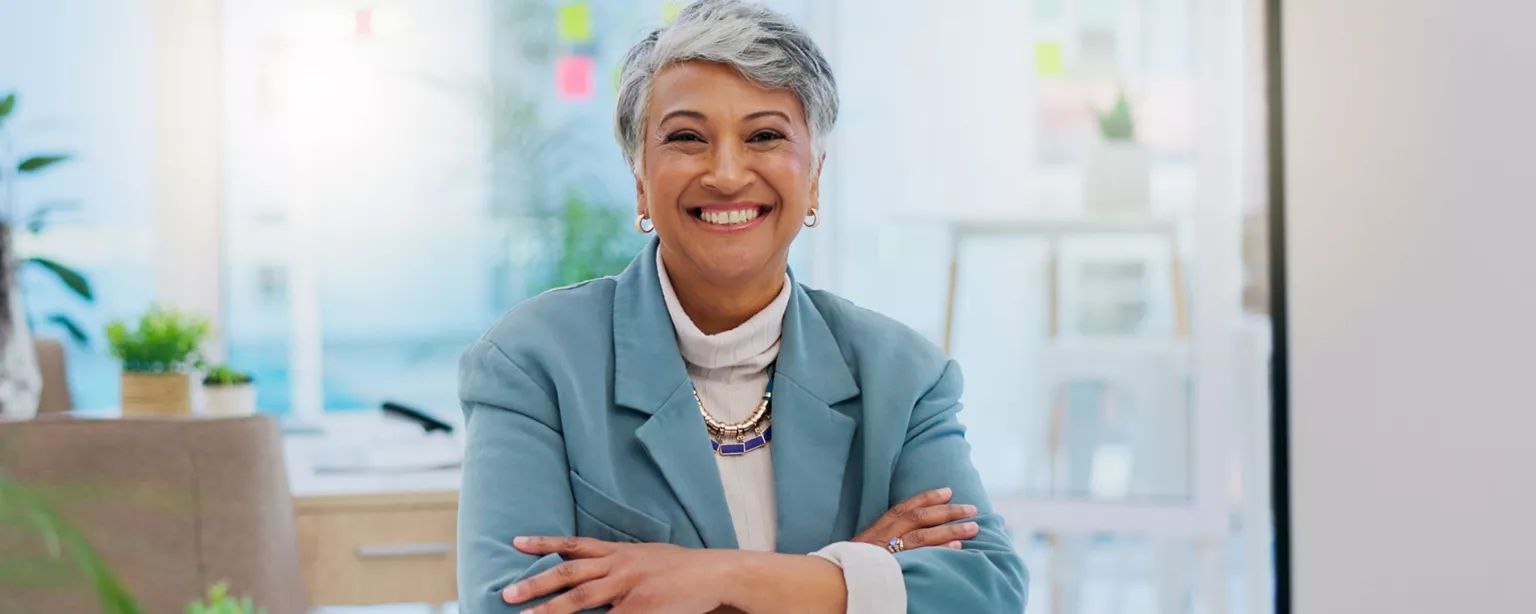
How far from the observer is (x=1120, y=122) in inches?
133

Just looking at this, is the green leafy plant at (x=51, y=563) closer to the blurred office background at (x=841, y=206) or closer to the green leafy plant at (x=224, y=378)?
the green leafy plant at (x=224, y=378)

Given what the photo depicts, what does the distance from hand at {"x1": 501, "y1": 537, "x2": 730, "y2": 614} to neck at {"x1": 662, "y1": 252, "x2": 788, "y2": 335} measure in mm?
313

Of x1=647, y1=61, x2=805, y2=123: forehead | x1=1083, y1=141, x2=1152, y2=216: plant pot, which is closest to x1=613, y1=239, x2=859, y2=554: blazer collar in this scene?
x1=647, y1=61, x2=805, y2=123: forehead

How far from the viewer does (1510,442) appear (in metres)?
2.50

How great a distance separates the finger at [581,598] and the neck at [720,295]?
0.34m

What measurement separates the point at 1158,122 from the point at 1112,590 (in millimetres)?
1329

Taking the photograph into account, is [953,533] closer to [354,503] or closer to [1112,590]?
[354,503]

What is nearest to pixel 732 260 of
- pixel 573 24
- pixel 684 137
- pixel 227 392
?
pixel 684 137

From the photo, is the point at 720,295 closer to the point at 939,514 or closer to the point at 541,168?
the point at 939,514

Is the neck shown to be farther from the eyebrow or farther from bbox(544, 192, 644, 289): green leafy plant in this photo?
bbox(544, 192, 644, 289): green leafy plant

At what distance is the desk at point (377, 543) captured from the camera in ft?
7.16

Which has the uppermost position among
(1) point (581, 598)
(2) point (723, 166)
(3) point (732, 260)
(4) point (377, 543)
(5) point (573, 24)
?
(5) point (573, 24)

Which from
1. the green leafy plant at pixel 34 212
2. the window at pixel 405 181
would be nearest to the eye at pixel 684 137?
the green leafy plant at pixel 34 212

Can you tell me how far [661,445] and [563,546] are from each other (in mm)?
155
